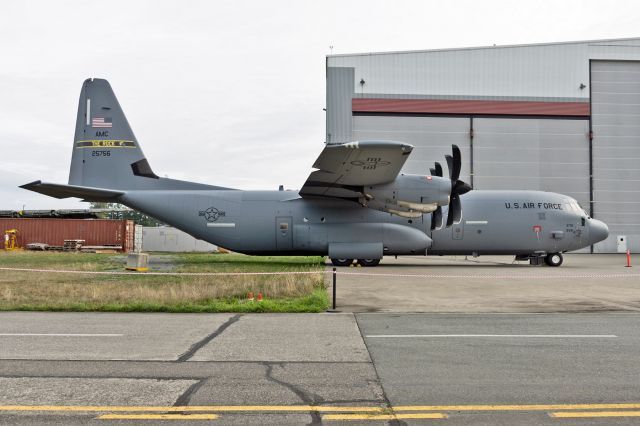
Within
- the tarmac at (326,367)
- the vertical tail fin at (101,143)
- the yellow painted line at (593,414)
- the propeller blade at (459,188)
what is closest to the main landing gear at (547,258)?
the propeller blade at (459,188)

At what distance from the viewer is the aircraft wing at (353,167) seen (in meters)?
20.0

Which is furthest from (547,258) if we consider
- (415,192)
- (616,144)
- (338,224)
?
(616,144)

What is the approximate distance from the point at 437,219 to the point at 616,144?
30.9 meters

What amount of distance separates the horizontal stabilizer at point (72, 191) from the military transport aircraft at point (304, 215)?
3.6 inches

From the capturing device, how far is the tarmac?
4875mm

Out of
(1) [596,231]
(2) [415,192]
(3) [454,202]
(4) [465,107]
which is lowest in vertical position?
(1) [596,231]

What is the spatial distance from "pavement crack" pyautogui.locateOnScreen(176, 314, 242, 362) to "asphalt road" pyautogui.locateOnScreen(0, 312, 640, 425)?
1.2 inches

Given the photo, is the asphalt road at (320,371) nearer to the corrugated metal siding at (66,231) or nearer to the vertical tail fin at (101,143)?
the vertical tail fin at (101,143)

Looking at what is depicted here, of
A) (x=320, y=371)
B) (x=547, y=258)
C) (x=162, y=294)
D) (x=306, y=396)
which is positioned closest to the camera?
(x=306, y=396)

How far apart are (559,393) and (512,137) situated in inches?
1717

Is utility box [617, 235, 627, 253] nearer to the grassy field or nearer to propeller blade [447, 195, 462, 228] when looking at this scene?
propeller blade [447, 195, 462, 228]

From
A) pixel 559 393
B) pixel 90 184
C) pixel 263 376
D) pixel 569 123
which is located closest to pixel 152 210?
pixel 90 184

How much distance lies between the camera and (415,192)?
23.5 metres

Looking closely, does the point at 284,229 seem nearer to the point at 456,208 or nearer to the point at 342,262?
the point at 342,262
